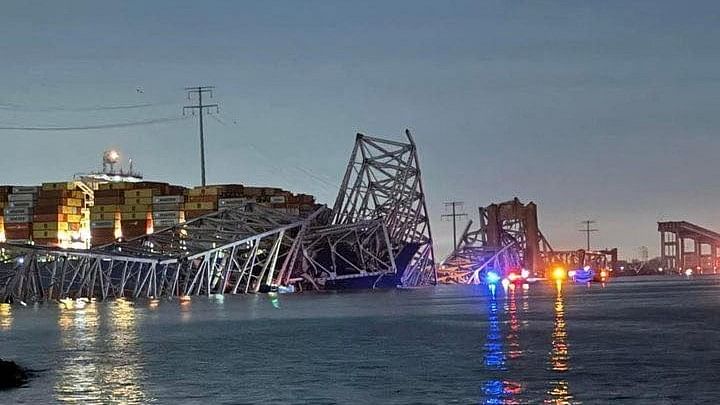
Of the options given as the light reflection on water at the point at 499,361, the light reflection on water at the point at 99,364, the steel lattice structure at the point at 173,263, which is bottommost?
the light reflection on water at the point at 99,364

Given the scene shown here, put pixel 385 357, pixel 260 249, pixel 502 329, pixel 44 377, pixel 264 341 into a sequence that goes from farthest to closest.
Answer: pixel 260 249, pixel 502 329, pixel 264 341, pixel 385 357, pixel 44 377

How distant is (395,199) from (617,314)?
94220 millimetres

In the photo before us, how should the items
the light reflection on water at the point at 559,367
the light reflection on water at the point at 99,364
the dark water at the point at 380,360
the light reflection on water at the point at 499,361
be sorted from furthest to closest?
the light reflection on water at the point at 99,364 → the dark water at the point at 380,360 → the light reflection on water at the point at 499,361 → the light reflection on water at the point at 559,367

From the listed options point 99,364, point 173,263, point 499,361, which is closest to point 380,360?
point 499,361

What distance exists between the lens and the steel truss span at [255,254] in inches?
4446

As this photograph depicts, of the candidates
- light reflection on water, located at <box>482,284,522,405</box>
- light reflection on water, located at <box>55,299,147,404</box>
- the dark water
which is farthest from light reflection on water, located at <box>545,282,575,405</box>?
light reflection on water, located at <box>55,299,147,404</box>

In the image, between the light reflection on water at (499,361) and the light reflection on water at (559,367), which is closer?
the light reflection on water at (559,367)

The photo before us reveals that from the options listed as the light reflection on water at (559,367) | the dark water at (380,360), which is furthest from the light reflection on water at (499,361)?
the light reflection on water at (559,367)

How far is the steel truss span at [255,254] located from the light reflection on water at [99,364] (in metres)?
47.0

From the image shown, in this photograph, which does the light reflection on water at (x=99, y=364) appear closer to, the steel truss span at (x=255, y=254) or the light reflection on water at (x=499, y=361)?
the light reflection on water at (x=499, y=361)

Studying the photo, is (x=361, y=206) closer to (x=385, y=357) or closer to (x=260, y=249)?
(x=260, y=249)

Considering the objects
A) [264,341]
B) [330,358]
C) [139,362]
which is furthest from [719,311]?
[139,362]

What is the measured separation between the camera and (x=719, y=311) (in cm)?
6669

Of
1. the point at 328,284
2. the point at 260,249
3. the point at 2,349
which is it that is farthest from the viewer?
the point at 328,284
